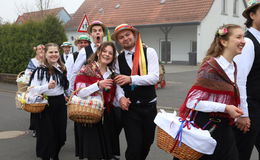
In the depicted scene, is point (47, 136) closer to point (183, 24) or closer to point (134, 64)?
point (134, 64)

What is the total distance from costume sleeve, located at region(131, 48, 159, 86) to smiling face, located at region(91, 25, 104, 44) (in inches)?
37.1

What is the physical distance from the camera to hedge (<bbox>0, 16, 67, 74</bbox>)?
1428 centimetres

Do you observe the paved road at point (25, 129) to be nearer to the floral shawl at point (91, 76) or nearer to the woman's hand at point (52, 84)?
the woman's hand at point (52, 84)

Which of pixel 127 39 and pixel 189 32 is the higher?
pixel 189 32

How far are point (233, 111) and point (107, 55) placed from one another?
168cm

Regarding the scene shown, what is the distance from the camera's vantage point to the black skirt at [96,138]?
3799mm

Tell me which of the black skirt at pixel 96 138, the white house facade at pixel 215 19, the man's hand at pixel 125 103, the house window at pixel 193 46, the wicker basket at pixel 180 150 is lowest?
the black skirt at pixel 96 138

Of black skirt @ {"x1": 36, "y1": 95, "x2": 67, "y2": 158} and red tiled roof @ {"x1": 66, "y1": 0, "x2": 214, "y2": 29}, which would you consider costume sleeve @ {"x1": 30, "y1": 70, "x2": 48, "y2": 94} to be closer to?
black skirt @ {"x1": 36, "y1": 95, "x2": 67, "y2": 158}

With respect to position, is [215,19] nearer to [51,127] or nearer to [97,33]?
[97,33]

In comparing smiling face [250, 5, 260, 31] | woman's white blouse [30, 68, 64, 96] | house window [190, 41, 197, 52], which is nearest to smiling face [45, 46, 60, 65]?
woman's white blouse [30, 68, 64, 96]

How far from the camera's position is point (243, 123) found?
2.93 m

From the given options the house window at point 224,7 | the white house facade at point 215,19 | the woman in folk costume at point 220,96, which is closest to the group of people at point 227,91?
the woman in folk costume at point 220,96

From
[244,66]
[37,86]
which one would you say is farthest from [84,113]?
[244,66]

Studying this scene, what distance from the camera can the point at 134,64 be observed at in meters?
3.61
